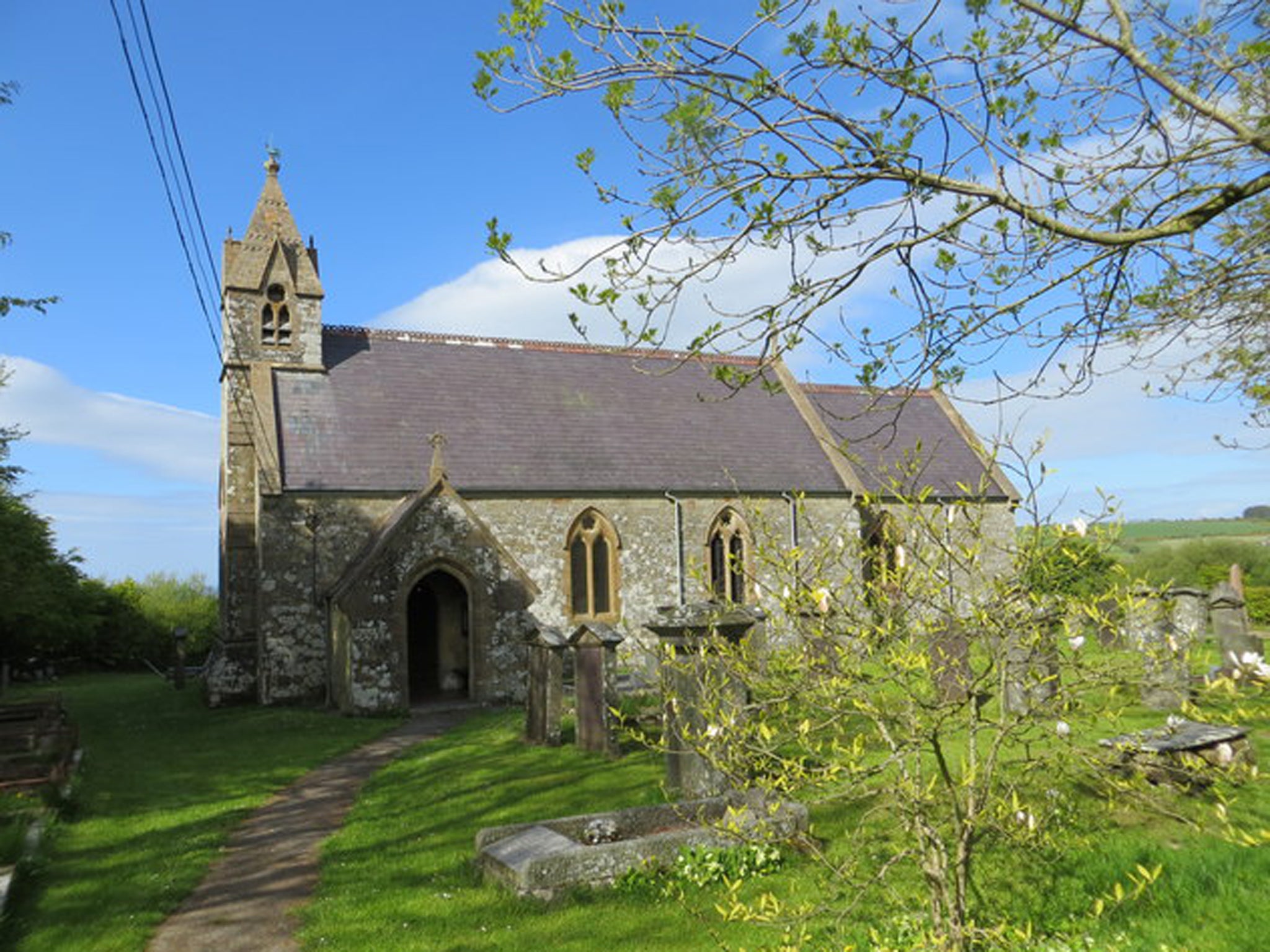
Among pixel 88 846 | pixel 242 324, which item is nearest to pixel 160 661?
A: pixel 242 324

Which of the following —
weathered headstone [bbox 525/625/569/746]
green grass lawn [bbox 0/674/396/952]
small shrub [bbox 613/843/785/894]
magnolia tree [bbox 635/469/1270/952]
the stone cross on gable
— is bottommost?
green grass lawn [bbox 0/674/396/952]

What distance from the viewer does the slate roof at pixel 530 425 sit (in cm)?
1983

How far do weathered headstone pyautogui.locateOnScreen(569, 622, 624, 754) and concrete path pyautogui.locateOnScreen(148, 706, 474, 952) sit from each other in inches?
113

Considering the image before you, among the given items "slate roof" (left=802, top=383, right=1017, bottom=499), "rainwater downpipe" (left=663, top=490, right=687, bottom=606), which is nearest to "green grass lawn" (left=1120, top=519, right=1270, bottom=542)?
"slate roof" (left=802, top=383, right=1017, bottom=499)

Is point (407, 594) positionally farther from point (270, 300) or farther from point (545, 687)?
point (270, 300)

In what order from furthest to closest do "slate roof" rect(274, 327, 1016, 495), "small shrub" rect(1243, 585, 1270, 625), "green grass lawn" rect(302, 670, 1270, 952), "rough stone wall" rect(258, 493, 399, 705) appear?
1. "small shrub" rect(1243, 585, 1270, 625)
2. "slate roof" rect(274, 327, 1016, 495)
3. "rough stone wall" rect(258, 493, 399, 705)
4. "green grass lawn" rect(302, 670, 1270, 952)

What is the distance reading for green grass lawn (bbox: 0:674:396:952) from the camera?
6633 millimetres

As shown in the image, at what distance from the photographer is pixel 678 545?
22.0 metres

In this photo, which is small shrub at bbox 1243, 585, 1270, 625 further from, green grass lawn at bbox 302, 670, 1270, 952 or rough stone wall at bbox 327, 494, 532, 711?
rough stone wall at bbox 327, 494, 532, 711

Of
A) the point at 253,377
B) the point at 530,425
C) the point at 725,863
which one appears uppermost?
the point at 253,377

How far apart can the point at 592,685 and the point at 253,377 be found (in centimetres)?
1262

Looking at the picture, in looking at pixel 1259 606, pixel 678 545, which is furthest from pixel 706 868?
pixel 1259 606

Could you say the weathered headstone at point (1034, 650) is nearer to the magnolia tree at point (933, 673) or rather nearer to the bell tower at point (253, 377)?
the magnolia tree at point (933, 673)

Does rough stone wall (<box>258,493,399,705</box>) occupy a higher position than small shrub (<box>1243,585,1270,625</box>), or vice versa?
rough stone wall (<box>258,493,399,705</box>)
